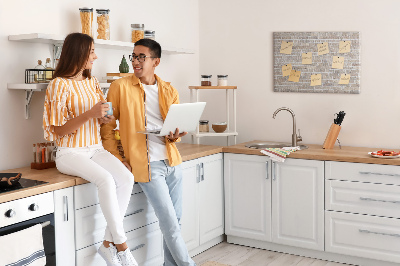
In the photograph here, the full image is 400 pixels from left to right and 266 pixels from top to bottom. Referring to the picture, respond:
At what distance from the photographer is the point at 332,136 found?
405 centimetres

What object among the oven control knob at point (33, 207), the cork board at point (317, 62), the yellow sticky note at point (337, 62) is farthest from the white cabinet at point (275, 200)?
the oven control knob at point (33, 207)

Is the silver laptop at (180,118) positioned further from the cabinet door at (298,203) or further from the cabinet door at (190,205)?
the cabinet door at (298,203)

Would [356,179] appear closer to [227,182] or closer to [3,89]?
[227,182]

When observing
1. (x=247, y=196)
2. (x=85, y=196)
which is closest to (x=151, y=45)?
(x=85, y=196)

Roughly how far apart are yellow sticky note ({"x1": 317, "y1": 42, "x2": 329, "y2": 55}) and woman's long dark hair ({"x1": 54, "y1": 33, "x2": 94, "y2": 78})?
6.67 feet

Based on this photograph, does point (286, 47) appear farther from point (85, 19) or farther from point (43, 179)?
A: point (43, 179)

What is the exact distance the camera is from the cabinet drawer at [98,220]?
9.64 feet

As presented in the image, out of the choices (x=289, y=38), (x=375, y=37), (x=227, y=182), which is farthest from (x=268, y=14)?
(x=227, y=182)

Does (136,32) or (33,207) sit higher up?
(136,32)

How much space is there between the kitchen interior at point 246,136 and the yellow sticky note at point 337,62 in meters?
0.05

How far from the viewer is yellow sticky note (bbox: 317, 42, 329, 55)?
14.0ft

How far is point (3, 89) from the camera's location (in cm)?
318

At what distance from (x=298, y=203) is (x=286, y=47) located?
133 cm

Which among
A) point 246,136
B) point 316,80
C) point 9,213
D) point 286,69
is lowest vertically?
point 9,213
